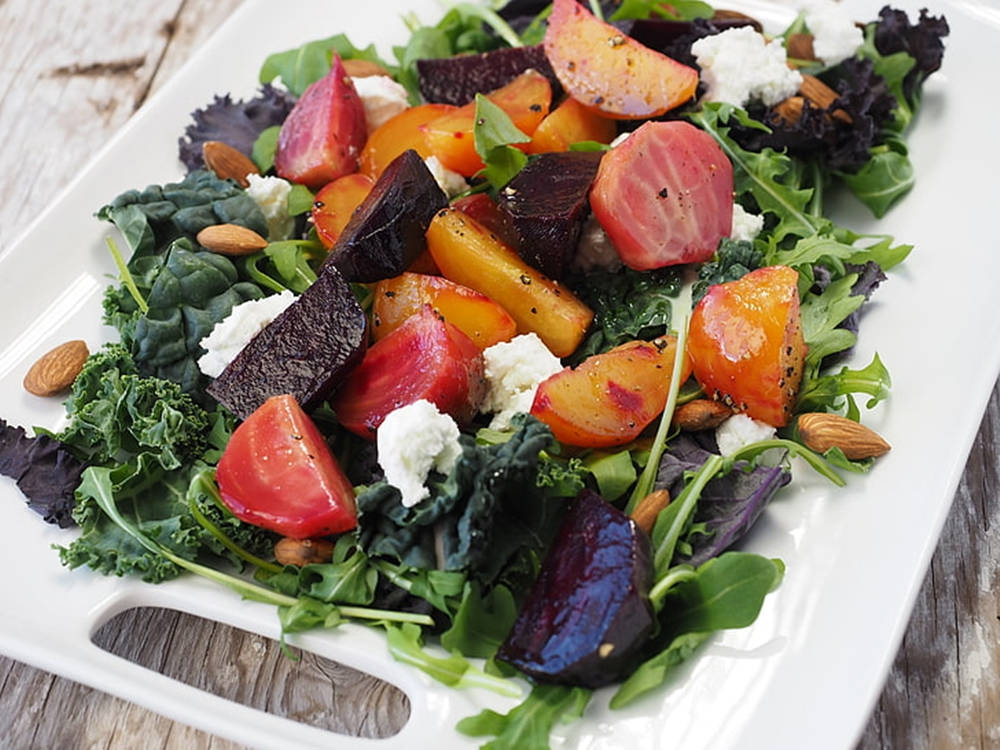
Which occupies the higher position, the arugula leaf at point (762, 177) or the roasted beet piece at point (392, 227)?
the roasted beet piece at point (392, 227)

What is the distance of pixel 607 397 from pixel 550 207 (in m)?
0.43

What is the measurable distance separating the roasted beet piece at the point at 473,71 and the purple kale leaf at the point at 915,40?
0.86 m

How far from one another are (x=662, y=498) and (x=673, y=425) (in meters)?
0.21

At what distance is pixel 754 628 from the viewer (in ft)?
6.05

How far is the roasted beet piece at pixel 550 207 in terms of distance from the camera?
2.28 metres

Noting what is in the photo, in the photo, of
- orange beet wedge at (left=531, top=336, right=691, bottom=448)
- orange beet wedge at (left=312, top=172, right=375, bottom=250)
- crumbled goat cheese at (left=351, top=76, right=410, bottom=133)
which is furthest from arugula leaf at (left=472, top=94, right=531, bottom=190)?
orange beet wedge at (left=531, top=336, right=691, bottom=448)

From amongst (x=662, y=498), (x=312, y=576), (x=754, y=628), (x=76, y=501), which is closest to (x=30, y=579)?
(x=76, y=501)

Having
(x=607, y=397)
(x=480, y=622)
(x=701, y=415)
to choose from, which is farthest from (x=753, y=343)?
(x=480, y=622)

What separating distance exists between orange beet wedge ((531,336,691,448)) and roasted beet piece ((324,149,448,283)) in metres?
0.44

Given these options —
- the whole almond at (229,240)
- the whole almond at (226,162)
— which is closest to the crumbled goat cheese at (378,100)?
the whole almond at (226,162)

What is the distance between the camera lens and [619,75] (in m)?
2.63

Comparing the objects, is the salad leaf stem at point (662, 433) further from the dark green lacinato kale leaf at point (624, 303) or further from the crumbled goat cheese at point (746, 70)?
the crumbled goat cheese at point (746, 70)

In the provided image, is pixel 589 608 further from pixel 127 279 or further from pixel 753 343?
pixel 127 279

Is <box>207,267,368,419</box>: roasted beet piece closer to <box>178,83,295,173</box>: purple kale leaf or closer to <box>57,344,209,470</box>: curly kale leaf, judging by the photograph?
<box>57,344,209,470</box>: curly kale leaf
